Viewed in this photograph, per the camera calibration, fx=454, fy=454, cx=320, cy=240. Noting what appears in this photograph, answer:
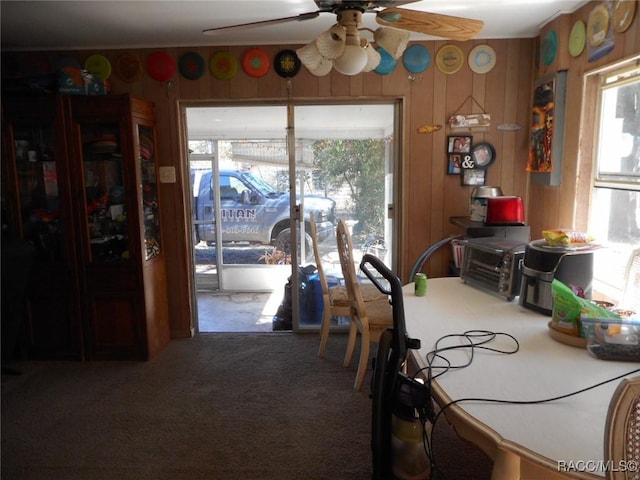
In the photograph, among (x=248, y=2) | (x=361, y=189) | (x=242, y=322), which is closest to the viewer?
(x=248, y=2)

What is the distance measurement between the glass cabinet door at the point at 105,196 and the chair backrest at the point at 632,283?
9.79 feet

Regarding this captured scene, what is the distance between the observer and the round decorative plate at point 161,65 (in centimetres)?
338

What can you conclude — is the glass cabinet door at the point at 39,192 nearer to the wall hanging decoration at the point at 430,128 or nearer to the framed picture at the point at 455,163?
the wall hanging decoration at the point at 430,128

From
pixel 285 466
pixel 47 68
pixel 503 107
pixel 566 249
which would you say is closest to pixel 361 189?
pixel 503 107

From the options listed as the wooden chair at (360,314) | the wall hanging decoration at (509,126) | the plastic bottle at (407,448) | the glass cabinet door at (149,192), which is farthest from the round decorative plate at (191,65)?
the plastic bottle at (407,448)

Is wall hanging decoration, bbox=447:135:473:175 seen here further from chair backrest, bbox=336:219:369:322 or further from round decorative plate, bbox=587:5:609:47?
chair backrest, bbox=336:219:369:322

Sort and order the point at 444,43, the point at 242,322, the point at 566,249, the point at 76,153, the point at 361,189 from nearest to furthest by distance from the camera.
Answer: the point at 566,249 → the point at 76,153 → the point at 444,43 → the point at 361,189 → the point at 242,322

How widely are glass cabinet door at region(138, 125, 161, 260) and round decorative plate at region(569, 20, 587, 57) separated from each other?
285cm

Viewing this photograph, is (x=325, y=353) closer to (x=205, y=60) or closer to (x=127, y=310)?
(x=127, y=310)

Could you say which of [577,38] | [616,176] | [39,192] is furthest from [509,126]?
[39,192]

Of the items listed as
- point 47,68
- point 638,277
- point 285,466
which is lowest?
point 285,466

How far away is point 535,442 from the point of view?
108 cm

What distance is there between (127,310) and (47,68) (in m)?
1.94

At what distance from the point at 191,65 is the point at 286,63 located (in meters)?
0.71
